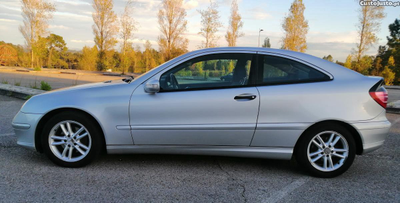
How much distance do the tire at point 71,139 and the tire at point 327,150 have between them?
2.35 meters

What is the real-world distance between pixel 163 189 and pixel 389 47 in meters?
47.8

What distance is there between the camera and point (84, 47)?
116 ft

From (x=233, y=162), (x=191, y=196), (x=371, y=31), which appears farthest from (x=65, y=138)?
(x=371, y=31)

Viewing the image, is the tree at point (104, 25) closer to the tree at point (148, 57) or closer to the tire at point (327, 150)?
the tree at point (148, 57)

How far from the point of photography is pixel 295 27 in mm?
25891

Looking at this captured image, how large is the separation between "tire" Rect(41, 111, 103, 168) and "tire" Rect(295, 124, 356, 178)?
7.71 feet

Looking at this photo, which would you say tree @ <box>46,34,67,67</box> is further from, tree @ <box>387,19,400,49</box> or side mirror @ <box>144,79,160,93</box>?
tree @ <box>387,19,400,49</box>

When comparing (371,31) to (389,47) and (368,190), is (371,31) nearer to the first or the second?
(389,47)

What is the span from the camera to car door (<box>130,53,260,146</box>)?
9.94 feet

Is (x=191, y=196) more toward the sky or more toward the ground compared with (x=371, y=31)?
more toward the ground

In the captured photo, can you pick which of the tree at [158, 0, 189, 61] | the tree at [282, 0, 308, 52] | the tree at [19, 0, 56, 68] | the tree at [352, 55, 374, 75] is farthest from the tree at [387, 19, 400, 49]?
the tree at [19, 0, 56, 68]

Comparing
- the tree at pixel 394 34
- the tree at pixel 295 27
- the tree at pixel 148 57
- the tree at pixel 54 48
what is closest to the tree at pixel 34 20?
the tree at pixel 54 48

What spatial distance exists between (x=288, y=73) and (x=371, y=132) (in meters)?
1.13

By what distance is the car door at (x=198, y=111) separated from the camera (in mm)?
3029
